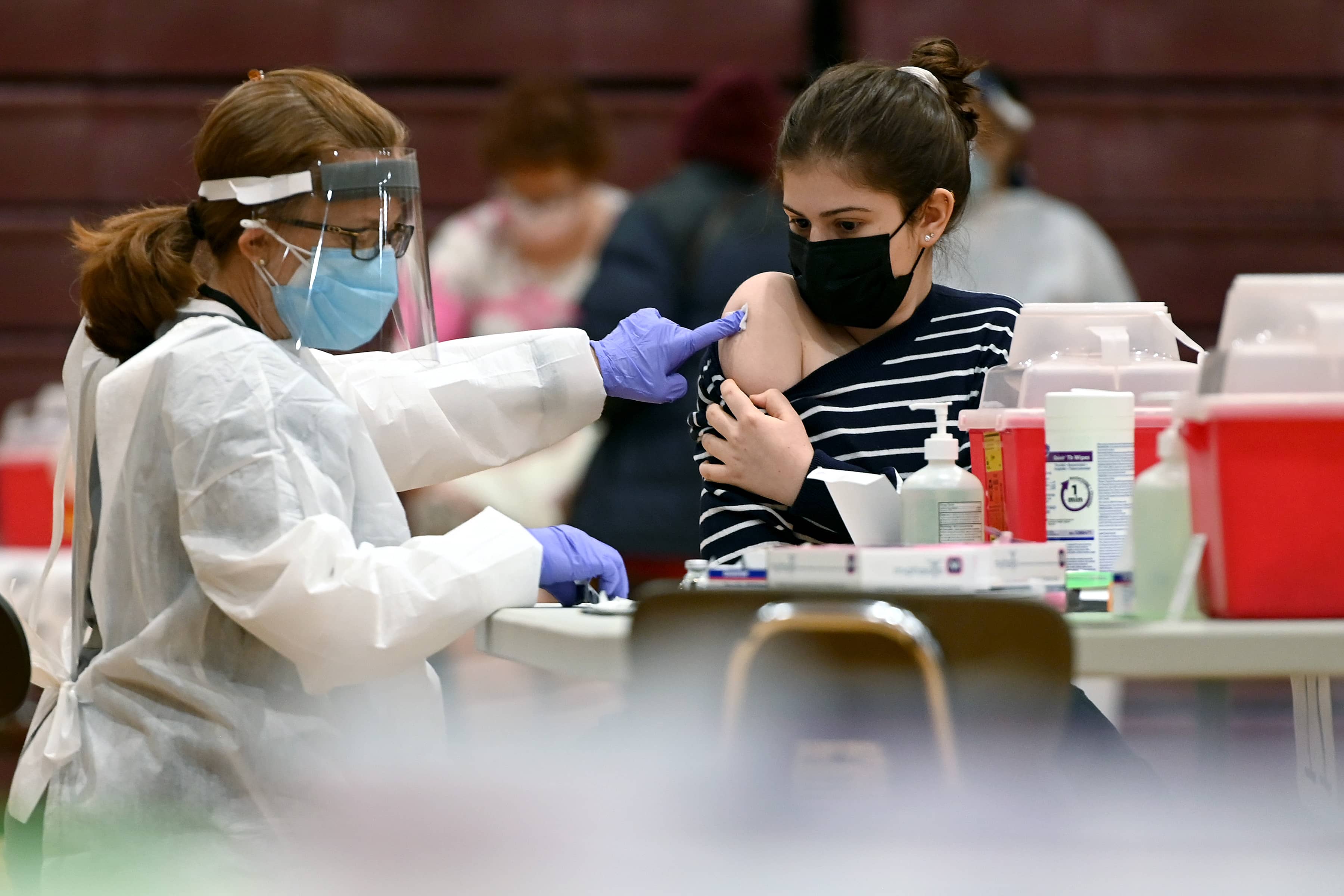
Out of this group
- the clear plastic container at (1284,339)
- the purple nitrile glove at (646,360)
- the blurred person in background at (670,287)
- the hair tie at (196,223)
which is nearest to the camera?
the clear plastic container at (1284,339)

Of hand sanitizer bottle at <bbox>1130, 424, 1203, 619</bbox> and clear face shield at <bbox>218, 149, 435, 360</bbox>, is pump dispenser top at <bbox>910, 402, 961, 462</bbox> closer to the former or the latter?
hand sanitizer bottle at <bbox>1130, 424, 1203, 619</bbox>

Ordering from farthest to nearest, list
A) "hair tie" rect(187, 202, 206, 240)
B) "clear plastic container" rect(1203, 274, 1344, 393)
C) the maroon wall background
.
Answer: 1. the maroon wall background
2. "hair tie" rect(187, 202, 206, 240)
3. "clear plastic container" rect(1203, 274, 1344, 393)

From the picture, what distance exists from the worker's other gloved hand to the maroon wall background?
11.3 feet

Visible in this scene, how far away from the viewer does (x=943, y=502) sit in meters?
1.50

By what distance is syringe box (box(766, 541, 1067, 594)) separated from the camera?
4.31ft

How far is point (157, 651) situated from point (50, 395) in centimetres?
290

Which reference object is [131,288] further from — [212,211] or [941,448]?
[941,448]

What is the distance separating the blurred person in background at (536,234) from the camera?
4012mm

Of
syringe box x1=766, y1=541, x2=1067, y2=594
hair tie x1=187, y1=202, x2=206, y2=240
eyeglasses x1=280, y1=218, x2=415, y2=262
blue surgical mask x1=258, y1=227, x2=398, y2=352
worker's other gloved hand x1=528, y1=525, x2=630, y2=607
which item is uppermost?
hair tie x1=187, y1=202, x2=206, y2=240

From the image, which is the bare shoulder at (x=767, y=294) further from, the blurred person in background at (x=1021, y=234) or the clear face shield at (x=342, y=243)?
the blurred person in background at (x=1021, y=234)

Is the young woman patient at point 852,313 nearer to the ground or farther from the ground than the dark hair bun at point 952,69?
nearer to the ground

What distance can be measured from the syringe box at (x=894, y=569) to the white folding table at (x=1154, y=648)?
9 cm

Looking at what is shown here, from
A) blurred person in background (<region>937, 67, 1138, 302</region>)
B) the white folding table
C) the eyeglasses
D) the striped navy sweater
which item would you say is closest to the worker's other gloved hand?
the striped navy sweater

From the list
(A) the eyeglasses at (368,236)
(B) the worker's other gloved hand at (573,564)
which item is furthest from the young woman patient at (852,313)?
(A) the eyeglasses at (368,236)
